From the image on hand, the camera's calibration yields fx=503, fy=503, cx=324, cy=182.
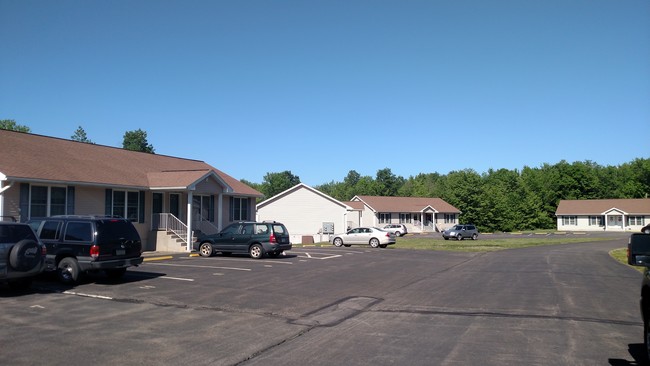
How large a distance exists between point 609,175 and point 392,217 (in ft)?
232

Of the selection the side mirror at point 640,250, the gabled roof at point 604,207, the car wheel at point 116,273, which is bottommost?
the car wheel at point 116,273

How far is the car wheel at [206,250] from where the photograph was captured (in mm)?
23000

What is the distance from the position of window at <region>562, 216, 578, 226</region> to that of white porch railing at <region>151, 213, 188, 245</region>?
79972 millimetres

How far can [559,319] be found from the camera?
389 inches

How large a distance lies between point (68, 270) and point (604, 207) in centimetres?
8836

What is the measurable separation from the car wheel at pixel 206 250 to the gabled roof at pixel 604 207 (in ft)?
258

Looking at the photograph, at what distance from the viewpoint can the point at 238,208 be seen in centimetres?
3269

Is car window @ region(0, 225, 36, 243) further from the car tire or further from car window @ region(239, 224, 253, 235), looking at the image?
car window @ region(239, 224, 253, 235)

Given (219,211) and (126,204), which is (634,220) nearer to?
(219,211)

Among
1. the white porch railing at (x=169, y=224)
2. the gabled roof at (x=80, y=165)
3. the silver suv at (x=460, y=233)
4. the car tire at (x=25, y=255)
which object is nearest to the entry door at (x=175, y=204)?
the white porch railing at (x=169, y=224)

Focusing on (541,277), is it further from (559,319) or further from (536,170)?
(536,170)

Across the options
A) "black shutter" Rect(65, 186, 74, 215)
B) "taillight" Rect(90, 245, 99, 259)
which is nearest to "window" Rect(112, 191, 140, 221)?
"black shutter" Rect(65, 186, 74, 215)

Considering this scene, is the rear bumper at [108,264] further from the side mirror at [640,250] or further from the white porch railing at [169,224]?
the side mirror at [640,250]

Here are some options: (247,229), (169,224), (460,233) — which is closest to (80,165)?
(169,224)
